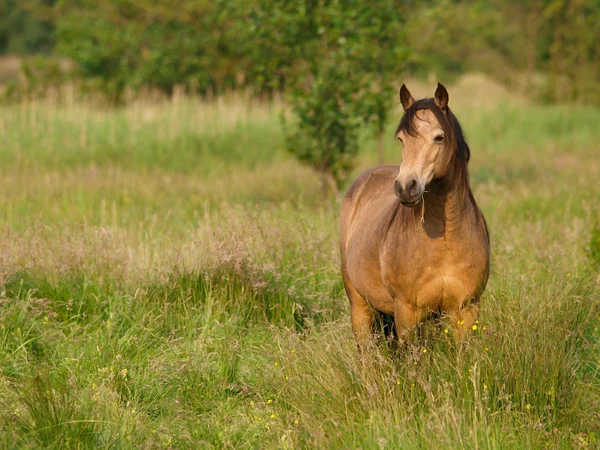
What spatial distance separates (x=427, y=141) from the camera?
14.8ft

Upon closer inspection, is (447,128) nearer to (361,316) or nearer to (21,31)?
(361,316)

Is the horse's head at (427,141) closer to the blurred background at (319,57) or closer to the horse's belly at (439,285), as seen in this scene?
the horse's belly at (439,285)

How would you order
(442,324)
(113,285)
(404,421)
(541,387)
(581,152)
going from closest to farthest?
(404,421)
(541,387)
(442,324)
(113,285)
(581,152)

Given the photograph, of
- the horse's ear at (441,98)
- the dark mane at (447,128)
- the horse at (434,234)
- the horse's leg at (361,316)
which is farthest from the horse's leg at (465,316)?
the horse's ear at (441,98)

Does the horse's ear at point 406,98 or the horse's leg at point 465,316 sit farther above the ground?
the horse's ear at point 406,98

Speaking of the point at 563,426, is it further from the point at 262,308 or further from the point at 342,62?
the point at 342,62

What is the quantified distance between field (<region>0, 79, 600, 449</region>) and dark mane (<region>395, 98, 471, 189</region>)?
0.88m

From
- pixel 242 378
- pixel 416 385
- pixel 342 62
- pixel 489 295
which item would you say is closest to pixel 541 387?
pixel 416 385

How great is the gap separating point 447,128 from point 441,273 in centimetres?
78

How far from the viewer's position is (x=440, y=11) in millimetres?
12062

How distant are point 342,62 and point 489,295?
6080mm

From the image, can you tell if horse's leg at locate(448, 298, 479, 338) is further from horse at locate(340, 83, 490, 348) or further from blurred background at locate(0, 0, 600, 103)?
blurred background at locate(0, 0, 600, 103)

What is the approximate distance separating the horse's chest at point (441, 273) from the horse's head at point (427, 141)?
373 millimetres

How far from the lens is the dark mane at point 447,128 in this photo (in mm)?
4562
